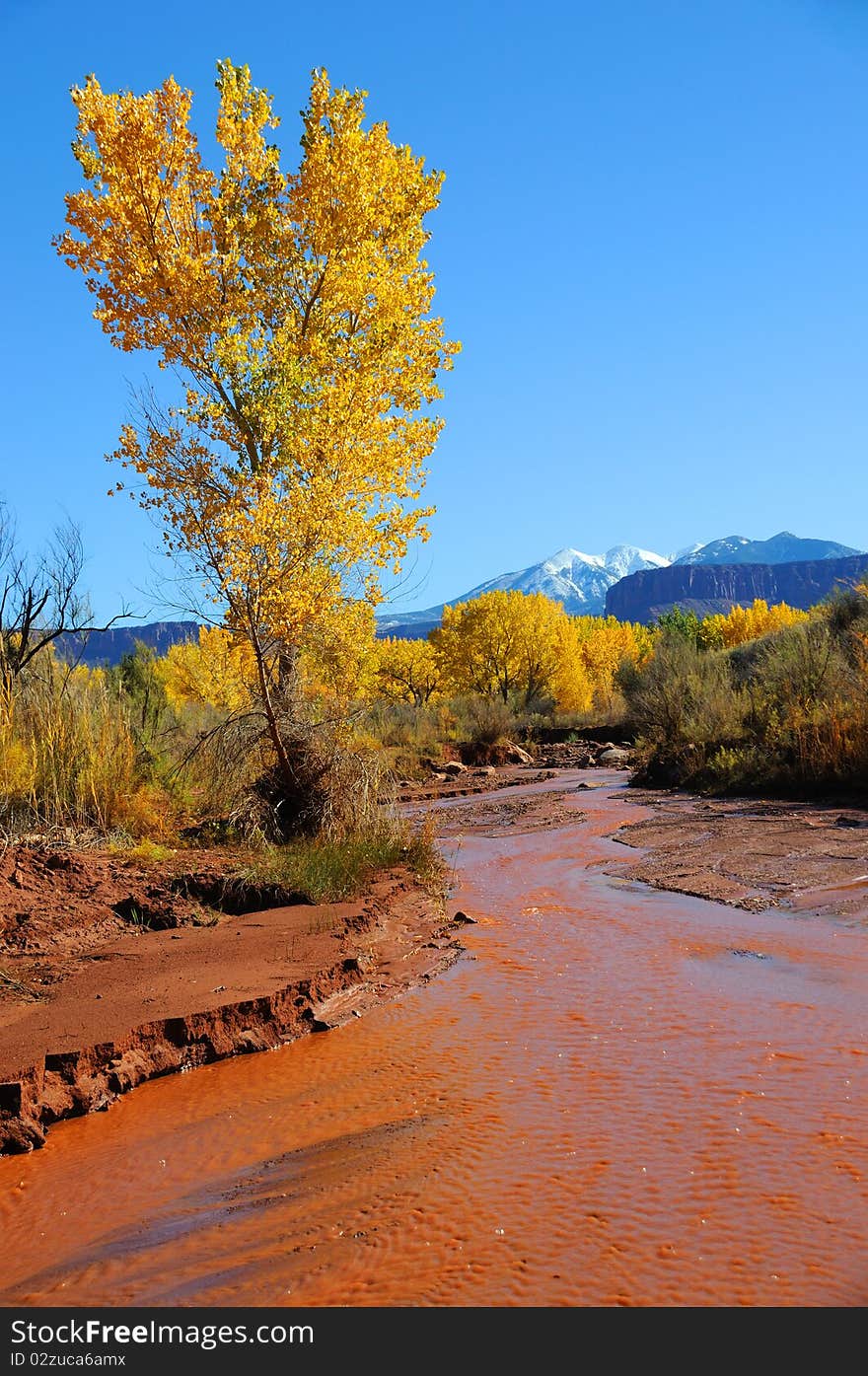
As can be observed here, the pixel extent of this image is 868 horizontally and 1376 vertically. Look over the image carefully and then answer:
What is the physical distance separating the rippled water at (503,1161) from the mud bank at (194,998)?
0.16m

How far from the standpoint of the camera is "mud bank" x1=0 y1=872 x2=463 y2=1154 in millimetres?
4344

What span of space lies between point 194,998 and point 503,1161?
244 centimetres

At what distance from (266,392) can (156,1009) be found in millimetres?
7241

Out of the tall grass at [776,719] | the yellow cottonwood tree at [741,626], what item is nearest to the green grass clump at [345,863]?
the tall grass at [776,719]

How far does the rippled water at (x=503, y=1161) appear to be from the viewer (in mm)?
2785

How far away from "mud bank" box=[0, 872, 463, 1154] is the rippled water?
0.54ft

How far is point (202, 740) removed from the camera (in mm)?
10469

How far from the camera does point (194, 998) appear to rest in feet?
17.4

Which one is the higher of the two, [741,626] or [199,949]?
[741,626]

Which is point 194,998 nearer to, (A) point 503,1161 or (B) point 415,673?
(A) point 503,1161

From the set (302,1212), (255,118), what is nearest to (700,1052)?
(302,1212)

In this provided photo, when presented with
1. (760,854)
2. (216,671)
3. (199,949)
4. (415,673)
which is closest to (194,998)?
(199,949)

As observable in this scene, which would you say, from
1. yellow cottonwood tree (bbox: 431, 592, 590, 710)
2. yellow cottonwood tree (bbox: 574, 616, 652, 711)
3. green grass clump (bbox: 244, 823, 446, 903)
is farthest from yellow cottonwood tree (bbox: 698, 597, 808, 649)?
green grass clump (bbox: 244, 823, 446, 903)
